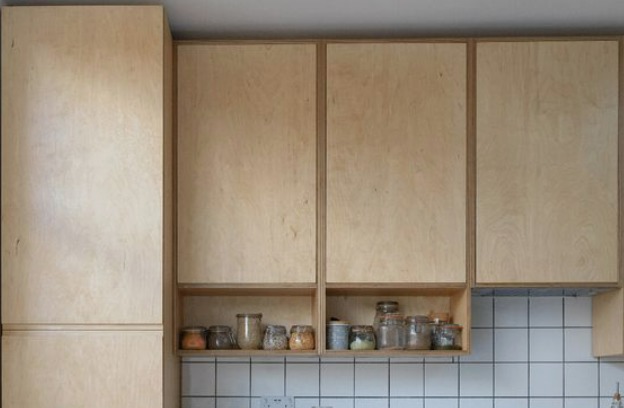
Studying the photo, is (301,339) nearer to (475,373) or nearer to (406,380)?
(406,380)

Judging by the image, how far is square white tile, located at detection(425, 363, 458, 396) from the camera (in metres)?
3.47

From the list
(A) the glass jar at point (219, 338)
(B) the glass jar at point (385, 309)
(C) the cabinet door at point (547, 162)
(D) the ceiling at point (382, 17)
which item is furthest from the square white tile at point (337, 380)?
(D) the ceiling at point (382, 17)

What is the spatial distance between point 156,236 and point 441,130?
39.4 inches

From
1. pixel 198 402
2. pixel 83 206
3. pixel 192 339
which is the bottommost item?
pixel 198 402

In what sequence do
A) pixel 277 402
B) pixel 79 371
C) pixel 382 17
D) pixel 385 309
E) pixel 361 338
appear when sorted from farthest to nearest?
pixel 277 402, pixel 385 309, pixel 361 338, pixel 382 17, pixel 79 371

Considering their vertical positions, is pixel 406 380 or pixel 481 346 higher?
pixel 481 346

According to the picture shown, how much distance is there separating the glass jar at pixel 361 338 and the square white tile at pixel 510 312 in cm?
55

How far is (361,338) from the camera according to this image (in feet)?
10.5

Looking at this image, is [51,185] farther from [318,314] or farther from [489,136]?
[489,136]

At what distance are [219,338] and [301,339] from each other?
0.29 m

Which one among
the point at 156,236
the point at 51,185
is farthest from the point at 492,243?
the point at 51,185

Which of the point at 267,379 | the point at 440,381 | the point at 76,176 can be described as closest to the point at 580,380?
the point at 440,381

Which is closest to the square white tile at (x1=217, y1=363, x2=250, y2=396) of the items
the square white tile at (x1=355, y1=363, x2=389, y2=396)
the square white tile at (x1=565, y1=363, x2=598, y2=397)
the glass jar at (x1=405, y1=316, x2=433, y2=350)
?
the square white tile at (x1=355, y1=363, x2=389, y2=396)

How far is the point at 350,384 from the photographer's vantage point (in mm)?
3463
